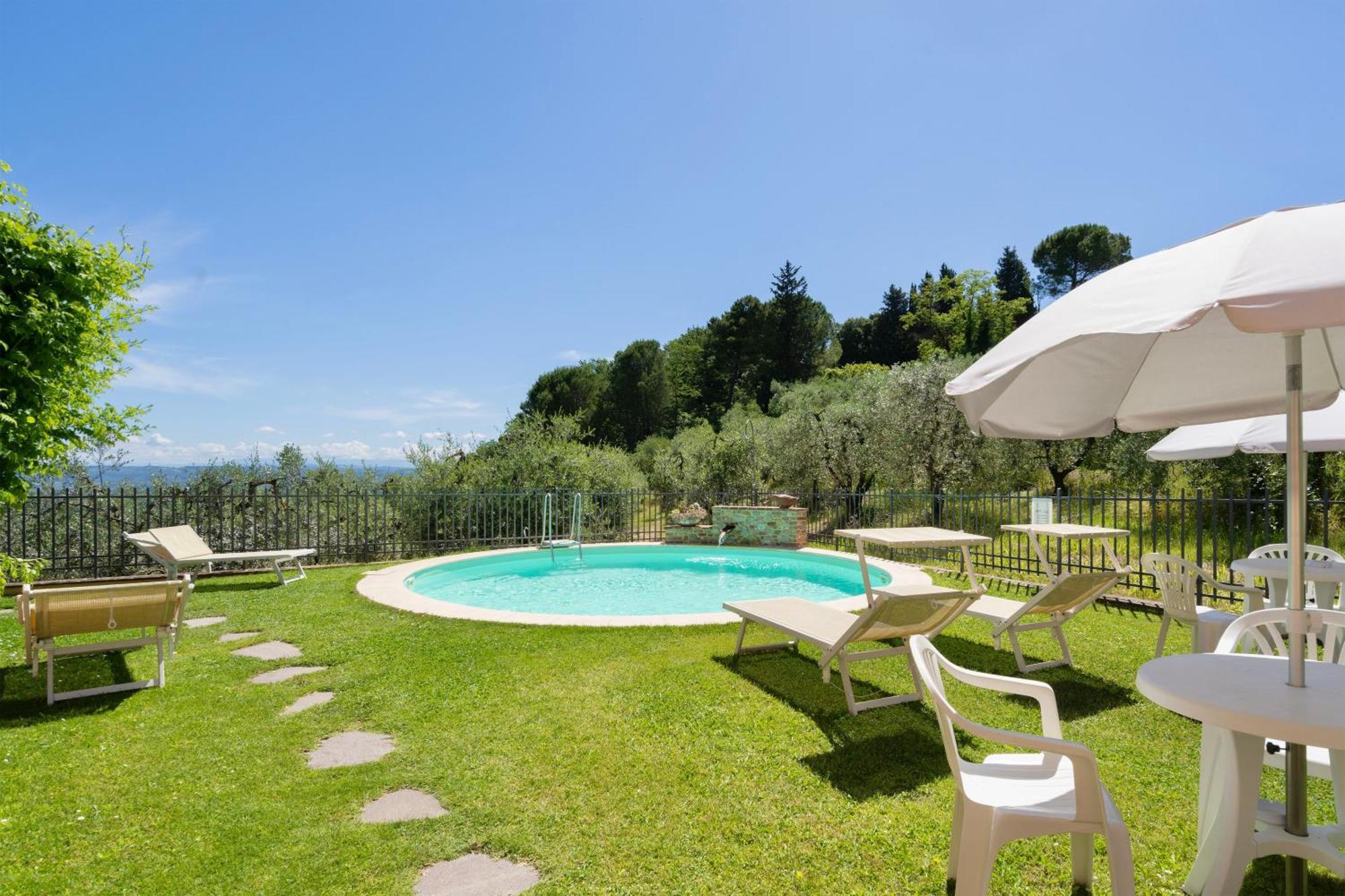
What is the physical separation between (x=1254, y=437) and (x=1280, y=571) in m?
1.76

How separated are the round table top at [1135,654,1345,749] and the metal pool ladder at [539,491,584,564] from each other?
9820mm

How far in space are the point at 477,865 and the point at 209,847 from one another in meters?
1.14

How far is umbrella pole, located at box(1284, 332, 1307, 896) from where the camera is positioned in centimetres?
216

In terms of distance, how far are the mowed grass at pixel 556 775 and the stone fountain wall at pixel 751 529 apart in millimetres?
8040

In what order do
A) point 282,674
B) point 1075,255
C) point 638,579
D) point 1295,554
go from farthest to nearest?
1. point 1075,255
2. point 638,579
3. point 282,674
4. point 1295,554

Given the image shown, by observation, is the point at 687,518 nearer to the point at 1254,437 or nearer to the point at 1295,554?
the point at 1254,437

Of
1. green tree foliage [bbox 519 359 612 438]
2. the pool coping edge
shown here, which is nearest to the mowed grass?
the pool coping edge

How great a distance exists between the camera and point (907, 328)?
4200cm

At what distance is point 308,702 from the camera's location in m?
4.39

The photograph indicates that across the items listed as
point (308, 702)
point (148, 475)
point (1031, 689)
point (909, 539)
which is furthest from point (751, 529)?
point (1031, 689)

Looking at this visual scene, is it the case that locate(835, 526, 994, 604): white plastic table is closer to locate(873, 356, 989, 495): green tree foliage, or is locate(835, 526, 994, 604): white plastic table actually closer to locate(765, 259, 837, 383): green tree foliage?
locate(873, 356, 989, 495): green tree foliage

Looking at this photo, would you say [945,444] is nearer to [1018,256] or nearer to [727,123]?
[727,123]

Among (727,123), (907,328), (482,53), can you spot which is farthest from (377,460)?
(907,328)

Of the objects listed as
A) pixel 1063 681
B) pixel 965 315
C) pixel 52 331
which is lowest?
pixel 1063 681
